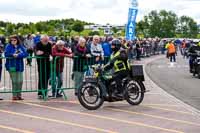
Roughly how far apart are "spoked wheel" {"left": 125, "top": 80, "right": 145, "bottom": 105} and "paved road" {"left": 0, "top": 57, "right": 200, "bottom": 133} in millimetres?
207

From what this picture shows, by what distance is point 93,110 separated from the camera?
12188 millimetres

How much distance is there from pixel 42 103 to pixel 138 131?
4.03 m

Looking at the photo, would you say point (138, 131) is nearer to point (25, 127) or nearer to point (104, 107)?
point (25, 127)

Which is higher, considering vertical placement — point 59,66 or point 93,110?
point 59,66

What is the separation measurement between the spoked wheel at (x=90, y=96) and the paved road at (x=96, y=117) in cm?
17

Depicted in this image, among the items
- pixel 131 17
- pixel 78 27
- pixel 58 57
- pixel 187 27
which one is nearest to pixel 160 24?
pixel 187 27

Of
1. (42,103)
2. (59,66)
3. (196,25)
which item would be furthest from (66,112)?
(196,25)

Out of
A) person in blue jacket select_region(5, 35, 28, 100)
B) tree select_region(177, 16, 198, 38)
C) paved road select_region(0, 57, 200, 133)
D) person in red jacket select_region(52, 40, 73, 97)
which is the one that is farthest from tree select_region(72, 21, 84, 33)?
person in blue jacket select_region(5, 35, 28, 100)

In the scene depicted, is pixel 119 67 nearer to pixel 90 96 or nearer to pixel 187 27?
pixel 90 96

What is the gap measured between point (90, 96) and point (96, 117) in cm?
113

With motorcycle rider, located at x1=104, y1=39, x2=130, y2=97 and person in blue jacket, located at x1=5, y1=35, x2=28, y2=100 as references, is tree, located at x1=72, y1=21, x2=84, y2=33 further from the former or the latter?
motorcycle rider, located at x1=104, y1=39, x2=130, y2=97

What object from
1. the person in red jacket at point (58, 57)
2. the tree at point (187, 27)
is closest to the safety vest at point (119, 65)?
the person in red jacket at point (58, 57)

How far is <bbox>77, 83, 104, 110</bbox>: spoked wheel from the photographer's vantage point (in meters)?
12.2

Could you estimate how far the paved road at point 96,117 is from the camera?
988 cm
